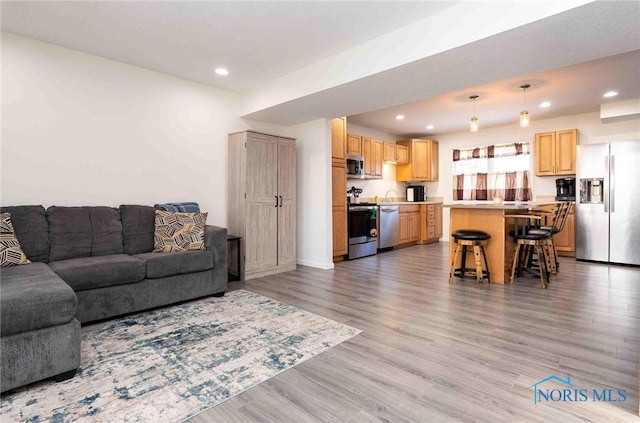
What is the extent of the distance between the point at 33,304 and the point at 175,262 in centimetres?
135

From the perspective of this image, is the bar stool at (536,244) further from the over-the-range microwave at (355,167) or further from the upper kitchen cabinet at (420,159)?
the upper kitchen cabinet at (420,159)

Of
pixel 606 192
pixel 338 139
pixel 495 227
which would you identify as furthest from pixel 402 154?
pixel 495 227

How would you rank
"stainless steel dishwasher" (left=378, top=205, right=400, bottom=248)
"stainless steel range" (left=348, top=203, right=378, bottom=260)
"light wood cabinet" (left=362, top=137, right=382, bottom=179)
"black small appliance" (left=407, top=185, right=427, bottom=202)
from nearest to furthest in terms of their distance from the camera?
"stainless steel range" (left=348, top=203, right=378, bottom=260)
"stainless steel dishwasher" (left=378, top=205, right=400, bottom=248)
"light wood cabinet" (left=362, top=137, right=382, bottom=179)
"black small appliance" (left=407, top=185, right=427, bottom=202)

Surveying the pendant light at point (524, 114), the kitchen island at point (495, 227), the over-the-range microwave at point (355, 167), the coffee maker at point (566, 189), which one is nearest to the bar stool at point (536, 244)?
the kitchen island at point (495, 227)

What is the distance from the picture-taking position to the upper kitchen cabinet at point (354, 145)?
20.0 feet

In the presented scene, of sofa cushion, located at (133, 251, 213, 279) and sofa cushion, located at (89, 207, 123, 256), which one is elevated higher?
sofa cushion, located at (89, 207, 123, 256)

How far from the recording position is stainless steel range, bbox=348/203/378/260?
5.61 metres

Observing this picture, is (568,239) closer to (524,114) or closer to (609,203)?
(609,203)

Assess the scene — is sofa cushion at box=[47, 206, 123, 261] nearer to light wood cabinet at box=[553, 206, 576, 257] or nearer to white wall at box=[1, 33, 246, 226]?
white wall at box=[1, 33, 246, 226]

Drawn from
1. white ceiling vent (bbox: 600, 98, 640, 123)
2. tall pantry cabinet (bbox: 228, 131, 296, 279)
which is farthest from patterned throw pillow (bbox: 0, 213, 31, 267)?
white ceiling vent (bbox: 600, 98, 640, 123)

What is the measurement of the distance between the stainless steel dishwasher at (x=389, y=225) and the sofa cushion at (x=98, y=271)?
4.38 meters

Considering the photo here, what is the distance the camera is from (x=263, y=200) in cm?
441

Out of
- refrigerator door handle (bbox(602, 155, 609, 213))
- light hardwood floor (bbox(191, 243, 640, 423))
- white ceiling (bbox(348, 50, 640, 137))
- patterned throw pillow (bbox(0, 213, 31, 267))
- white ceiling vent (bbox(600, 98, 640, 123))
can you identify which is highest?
white ceiling (bbox(348, 50, 640, 137))

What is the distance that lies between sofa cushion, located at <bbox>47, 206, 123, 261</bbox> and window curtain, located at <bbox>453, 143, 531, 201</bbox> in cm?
684
